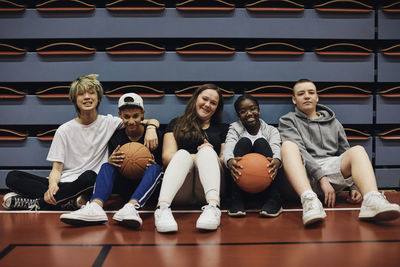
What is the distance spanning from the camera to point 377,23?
8.96 feet

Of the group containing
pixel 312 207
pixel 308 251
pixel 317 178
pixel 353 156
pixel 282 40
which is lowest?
pixel 308 251

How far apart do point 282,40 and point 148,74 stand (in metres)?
1.25

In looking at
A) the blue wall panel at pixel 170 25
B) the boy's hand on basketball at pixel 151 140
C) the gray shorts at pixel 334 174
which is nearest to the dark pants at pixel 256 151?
the gray shorts at pixel 334 174

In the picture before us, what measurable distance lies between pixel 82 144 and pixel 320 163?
179 centimetres

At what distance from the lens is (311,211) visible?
170 cm

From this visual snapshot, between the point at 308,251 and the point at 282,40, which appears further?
the point at 282,40

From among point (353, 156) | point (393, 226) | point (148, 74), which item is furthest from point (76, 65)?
point (393, 226)

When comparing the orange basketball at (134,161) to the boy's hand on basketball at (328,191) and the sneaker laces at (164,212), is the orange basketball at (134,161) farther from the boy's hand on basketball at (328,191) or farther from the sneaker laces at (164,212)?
the boy's hand on basketball at (328,191)

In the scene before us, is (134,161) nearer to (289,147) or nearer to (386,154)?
(289,147)

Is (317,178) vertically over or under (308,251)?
over

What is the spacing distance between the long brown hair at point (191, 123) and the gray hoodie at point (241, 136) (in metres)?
0.20

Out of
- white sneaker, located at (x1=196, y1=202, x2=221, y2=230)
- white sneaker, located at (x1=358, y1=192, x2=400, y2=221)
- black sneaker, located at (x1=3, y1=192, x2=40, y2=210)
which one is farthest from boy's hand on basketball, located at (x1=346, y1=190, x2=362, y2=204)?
black sneaker, located at (x1=3, y1=192, x2=40, y2=210)

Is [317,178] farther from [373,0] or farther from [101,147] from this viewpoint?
[373,0]

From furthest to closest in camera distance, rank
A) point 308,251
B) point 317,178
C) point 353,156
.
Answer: point 317,178, point 353,156, point 308,251
